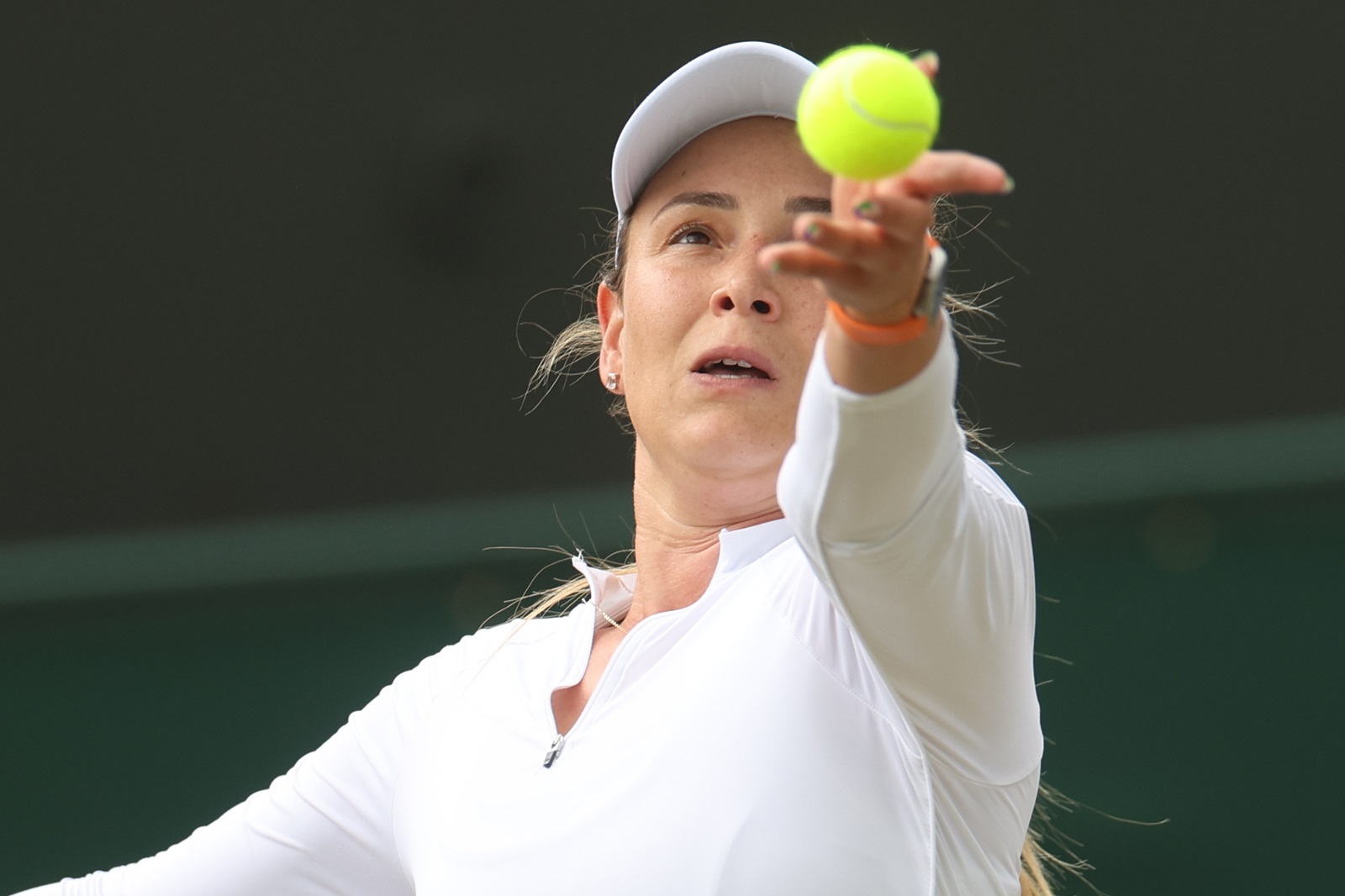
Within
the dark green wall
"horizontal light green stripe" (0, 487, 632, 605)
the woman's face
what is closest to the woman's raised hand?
the woman's face

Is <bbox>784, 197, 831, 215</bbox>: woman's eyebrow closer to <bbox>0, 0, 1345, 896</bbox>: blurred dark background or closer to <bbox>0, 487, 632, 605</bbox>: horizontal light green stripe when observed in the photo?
<bbox>0, 0, 1345, 896</bbox>: blurred dark background

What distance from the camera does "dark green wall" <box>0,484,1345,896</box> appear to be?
279cm

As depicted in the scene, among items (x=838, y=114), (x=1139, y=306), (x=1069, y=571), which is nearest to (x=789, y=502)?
(x=838, y=114)

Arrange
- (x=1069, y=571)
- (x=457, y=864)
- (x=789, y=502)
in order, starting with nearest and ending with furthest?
(x=789, y=502) → (x=457, y=864) → (x=1069, y=571)

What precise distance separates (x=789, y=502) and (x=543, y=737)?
0.51 metres

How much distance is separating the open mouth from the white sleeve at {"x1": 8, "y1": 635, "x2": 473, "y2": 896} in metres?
0.46

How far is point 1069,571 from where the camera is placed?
3074 mm

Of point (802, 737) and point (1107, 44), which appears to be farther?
point (1107, 44)

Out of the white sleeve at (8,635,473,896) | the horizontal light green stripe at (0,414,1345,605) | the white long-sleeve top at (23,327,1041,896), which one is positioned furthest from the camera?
the horizontal light green stripe at (0,414,1345,605)

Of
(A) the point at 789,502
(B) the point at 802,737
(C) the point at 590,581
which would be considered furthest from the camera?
(C) the point at 590,581

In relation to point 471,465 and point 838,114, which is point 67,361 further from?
point 838,114

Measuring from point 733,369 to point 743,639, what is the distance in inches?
11.7

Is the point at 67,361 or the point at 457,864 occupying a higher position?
the point at 67,361

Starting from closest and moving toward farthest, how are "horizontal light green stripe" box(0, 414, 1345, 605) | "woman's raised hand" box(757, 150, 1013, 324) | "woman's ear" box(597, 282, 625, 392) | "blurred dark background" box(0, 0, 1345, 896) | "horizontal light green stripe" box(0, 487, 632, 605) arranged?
"woman's raised hand" box(757, 150, 1013, 324) → "woman's ear" box(597, 282, 625, 392) → "blurred dark background" box(0, 0, 1345, 896) → "horizontal light green stripe" box(0, 414, 1345, 605) → "horizontal light green stripe" box(0, 487, 632, 605)
